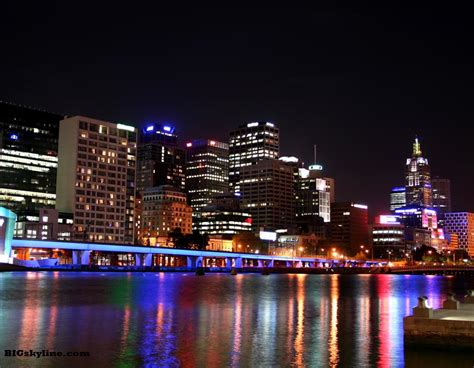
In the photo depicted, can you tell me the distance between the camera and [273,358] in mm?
31891

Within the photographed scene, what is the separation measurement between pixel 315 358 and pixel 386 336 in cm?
1111

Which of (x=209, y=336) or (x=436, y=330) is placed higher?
(x=436, y=330)

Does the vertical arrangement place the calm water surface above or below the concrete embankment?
below

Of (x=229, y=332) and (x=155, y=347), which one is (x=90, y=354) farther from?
(x=229, y=332)

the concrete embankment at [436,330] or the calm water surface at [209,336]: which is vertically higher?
the concrete embankment at [436,330]

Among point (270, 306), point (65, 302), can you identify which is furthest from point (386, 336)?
point (65, 302)

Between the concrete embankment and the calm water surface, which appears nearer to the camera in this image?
the calm water surface

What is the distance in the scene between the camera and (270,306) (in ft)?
223

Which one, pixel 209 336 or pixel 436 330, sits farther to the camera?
pixel 209 336

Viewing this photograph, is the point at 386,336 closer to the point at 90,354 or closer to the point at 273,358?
the point at 273,358

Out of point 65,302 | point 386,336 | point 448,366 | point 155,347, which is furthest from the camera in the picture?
point 65,302

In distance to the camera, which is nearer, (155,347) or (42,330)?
(155,347)

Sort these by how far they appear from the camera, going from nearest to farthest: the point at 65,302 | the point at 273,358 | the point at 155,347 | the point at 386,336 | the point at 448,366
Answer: the point at 448,366, the point at 273,358, the point at 155,347, the point at 386,336, the point at 65,302

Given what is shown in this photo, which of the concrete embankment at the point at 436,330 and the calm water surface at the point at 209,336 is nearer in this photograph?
the calm water surface at the point at 209,336
